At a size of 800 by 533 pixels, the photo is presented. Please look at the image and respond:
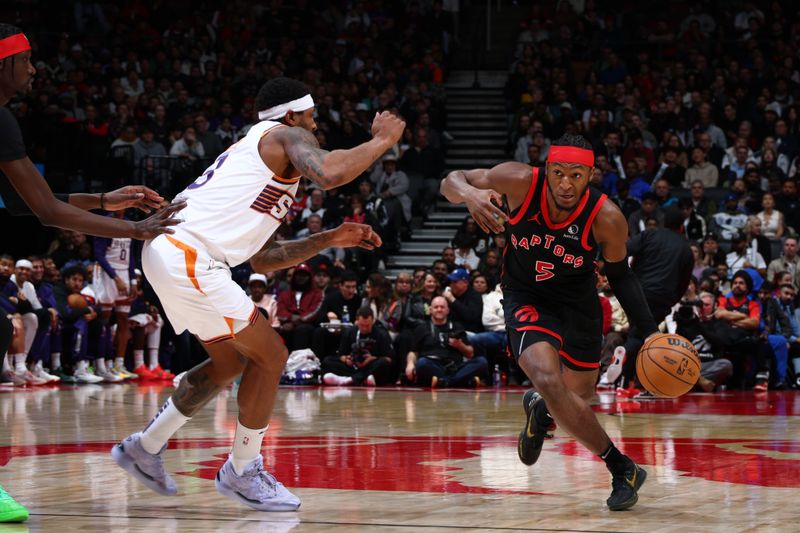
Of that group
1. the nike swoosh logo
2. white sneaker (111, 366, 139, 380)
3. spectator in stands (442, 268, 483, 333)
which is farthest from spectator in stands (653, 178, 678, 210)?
the nike swoosh logo

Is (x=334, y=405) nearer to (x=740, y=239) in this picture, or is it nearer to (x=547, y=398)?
(x=547, y=398)

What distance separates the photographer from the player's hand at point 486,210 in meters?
4.75

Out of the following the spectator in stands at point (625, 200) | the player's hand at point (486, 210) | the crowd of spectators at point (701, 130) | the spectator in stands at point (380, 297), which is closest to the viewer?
the player's hand at point (486, 210)

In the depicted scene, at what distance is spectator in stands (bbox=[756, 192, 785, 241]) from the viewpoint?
14117 mm

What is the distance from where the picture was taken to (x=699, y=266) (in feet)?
44.3

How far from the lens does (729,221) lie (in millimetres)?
14414

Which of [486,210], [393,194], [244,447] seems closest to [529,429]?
[486,210]

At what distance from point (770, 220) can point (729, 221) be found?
488mm

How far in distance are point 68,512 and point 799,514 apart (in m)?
2.80

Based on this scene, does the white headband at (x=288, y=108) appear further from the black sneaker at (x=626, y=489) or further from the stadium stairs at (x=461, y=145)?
the stadium stairs at (x=461, y=145)

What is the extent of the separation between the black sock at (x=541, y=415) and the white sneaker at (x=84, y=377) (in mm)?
8532

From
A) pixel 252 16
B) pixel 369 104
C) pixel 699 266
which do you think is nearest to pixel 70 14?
pixel 252 16

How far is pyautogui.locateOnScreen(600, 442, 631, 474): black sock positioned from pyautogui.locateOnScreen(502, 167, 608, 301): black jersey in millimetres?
911

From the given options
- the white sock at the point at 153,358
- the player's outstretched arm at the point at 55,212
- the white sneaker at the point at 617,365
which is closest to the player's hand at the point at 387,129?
the player's outstretched arm at the point at 55,212
